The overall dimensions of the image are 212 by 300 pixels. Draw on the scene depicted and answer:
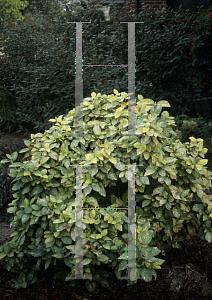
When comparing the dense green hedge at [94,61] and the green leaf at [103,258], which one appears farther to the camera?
the dense green hedge at [94,61]

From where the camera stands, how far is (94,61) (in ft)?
14.7

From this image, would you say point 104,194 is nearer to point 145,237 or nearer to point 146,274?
point 145,237

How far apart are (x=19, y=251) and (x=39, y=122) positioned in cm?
290

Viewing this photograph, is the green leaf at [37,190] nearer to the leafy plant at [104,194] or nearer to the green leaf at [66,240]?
the leafy plant at [104,194]

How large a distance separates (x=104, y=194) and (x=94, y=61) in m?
3.02

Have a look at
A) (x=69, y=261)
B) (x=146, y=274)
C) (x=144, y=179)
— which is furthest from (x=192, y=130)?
(x=69, y=261)

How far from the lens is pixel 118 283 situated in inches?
82.0

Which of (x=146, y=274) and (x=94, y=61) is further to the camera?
(x=94, y=61)

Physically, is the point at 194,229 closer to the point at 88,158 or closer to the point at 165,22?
the point at 88,158

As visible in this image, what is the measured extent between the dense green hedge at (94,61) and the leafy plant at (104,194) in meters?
2.29

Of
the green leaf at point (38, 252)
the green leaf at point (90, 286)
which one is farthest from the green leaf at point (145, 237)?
the green leaf at point (38, 252)

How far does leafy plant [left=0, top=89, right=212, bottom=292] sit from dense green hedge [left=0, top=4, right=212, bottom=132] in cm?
229

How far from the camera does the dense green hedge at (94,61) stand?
14.7 ft

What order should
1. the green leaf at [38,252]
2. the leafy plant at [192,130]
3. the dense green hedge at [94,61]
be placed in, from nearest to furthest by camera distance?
the green leaf at [38,252]
the dense green hedge at [94,61]
the leafy plant at [192,130]
